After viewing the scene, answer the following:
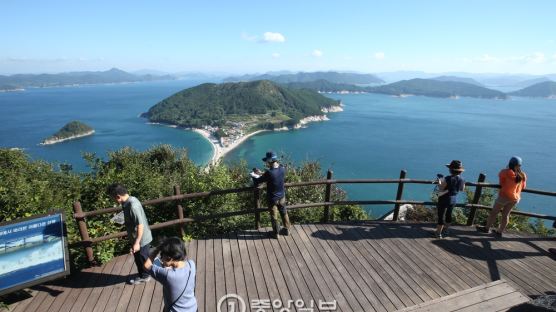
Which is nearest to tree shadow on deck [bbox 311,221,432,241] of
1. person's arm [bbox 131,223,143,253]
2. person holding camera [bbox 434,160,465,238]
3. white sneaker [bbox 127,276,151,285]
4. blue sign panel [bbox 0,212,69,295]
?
person holding camera [bbox 434,160,465,238]

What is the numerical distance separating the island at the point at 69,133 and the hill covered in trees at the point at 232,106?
38.3 metres

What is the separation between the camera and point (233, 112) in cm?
17212

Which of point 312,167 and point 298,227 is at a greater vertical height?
point 298,227

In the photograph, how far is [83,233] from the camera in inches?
212

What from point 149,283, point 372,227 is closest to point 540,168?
point 372,227

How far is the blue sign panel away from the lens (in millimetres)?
4469

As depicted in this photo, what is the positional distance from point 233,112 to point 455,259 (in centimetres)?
17067

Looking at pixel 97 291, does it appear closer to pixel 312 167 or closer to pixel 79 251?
pixel 79 251

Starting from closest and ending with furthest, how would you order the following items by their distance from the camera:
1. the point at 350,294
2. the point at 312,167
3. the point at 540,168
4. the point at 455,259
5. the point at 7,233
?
the point at 7,233 → the point at 350,294 → the point at 455,259 → the point at 312,167 → the point at 540,168

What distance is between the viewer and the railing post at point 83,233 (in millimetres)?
5199

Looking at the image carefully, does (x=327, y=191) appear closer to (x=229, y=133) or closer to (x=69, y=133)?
(x=229, y=133)

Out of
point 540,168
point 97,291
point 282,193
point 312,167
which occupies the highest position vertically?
point 282,193

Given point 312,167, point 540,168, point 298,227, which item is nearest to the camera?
point 298,227

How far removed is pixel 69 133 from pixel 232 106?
3353 inches
